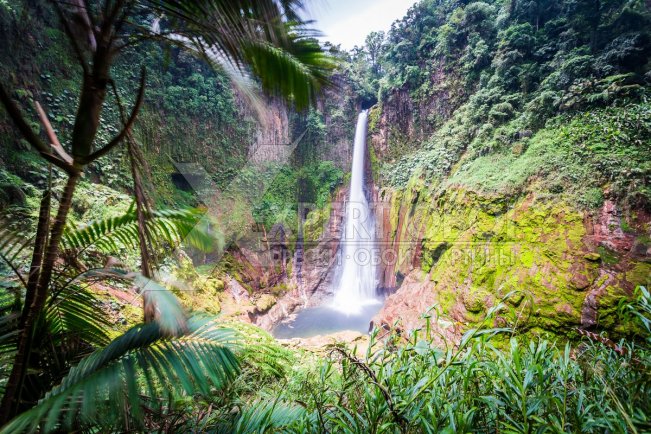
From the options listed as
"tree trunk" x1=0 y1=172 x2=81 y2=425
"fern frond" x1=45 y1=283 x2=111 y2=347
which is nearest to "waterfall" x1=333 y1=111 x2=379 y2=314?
"fern frond" x1=45 y1=283 x2=111 y2=347

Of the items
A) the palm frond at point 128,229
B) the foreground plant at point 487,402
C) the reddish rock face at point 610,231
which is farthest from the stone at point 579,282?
the palm frond at point 128,229

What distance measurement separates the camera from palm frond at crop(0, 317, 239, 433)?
80 centimetres

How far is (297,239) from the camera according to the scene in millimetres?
12297

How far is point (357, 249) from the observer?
1195cm

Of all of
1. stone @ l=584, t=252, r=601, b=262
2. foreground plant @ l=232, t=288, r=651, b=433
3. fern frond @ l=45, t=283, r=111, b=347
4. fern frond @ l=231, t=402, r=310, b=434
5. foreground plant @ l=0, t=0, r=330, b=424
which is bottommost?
fern frond @ l=231, t=402, r=310, b=434

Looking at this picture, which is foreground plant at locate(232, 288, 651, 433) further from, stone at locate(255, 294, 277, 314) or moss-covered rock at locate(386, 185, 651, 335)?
stone at locate(255, 294, 277, 314)

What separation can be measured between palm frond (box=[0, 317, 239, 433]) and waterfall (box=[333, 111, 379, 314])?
9.15 m

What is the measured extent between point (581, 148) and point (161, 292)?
7619mm

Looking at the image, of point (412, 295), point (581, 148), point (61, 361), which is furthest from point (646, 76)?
point (61, 361)

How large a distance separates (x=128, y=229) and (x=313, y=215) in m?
11.5

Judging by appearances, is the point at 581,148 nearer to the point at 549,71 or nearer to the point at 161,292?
A: the point at 549,71

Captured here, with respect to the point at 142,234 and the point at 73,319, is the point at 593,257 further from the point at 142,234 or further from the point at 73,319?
the point at 73,319

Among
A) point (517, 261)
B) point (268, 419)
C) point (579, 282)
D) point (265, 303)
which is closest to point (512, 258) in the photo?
point (517, 261)

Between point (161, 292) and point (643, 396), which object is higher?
point (161, 292)
